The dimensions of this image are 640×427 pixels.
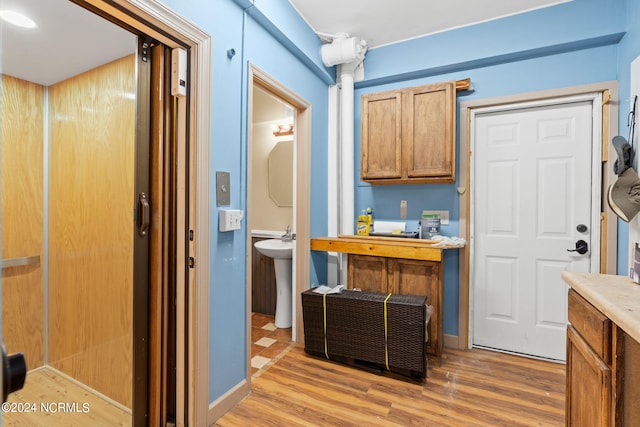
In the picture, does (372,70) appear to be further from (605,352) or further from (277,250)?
(605,352)

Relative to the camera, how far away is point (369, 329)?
2.41 metres

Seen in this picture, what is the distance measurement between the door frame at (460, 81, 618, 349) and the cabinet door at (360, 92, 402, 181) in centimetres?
55

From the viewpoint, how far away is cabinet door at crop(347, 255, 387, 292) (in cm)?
281

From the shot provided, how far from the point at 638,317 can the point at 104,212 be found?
2.43 m

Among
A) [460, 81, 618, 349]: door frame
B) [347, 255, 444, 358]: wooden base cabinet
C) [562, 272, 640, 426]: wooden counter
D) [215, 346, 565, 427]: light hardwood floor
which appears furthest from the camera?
[347, 255, 444, 358]: wooden base cabinet

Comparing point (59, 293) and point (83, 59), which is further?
point (59, 293)

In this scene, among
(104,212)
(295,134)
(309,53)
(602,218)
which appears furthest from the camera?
(295,134)

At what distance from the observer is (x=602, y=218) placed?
8.01ft

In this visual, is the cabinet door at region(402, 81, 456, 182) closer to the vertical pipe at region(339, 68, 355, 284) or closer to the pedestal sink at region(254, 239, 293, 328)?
the vertical pipe at region(339, 68, 355, 284)

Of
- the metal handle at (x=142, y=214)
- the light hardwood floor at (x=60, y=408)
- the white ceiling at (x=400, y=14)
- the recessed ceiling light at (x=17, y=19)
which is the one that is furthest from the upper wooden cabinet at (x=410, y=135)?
the light hardwood floor at (x=60, y=408)

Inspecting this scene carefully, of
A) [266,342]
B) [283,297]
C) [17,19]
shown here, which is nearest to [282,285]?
[283,297]

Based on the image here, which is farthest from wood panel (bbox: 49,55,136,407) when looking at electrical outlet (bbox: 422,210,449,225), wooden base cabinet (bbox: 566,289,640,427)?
electrical outlet (bbox: 422,210,449,225)

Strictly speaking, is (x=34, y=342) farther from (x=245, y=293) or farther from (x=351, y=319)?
(x=351, y=319)

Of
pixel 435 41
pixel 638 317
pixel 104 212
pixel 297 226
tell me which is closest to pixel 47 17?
pixel 104 212
